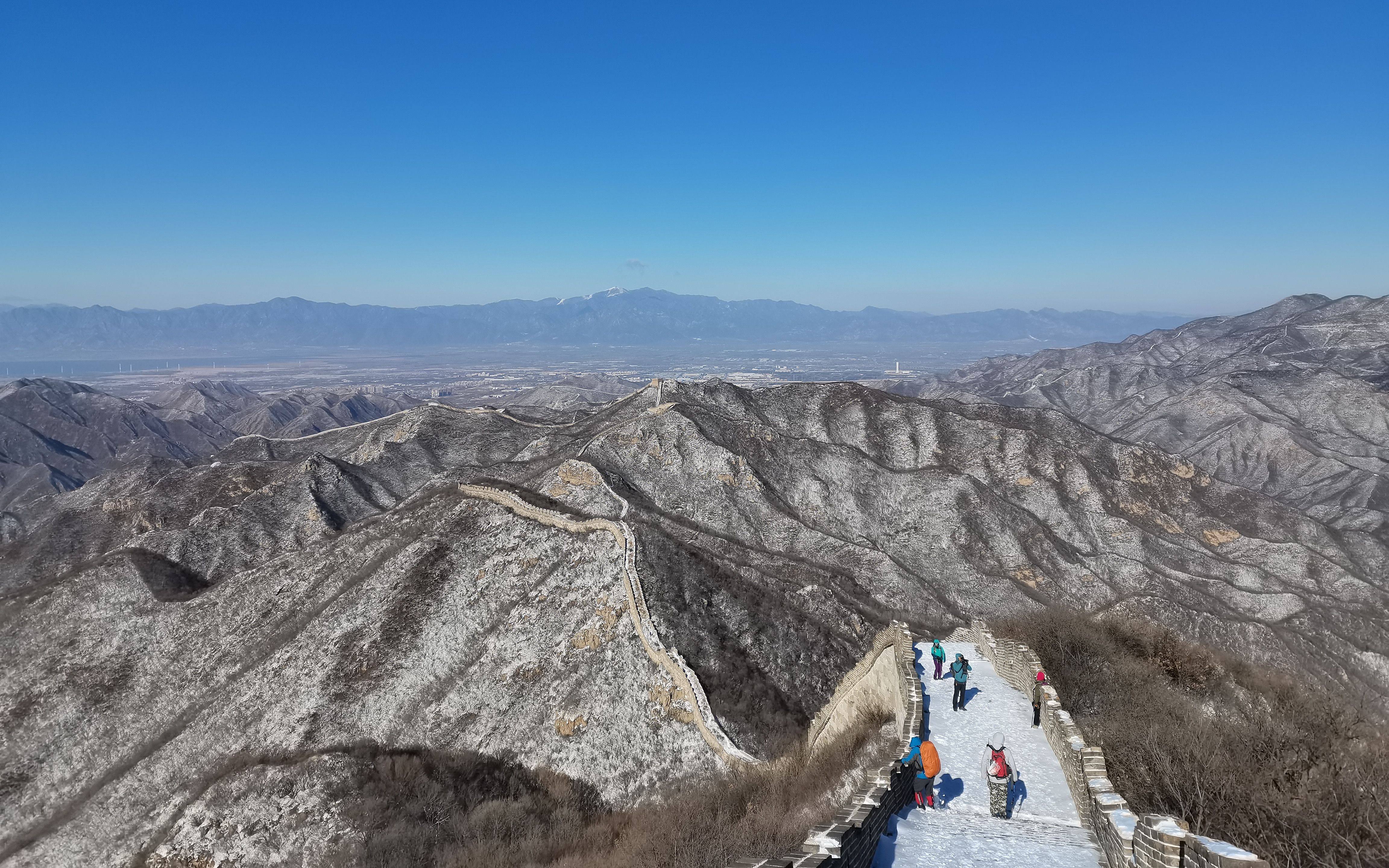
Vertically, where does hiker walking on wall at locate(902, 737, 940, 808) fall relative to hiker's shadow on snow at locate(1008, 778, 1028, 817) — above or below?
above

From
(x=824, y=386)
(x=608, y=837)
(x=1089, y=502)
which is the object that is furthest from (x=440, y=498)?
(x=1089, y=502)

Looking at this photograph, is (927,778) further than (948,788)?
No

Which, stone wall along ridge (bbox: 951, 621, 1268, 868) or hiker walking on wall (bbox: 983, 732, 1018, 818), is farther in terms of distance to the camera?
hiker walking on wall (bbox: 983, 732, 1018, 818)

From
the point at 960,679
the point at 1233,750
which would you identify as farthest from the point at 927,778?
the point at 1233,750

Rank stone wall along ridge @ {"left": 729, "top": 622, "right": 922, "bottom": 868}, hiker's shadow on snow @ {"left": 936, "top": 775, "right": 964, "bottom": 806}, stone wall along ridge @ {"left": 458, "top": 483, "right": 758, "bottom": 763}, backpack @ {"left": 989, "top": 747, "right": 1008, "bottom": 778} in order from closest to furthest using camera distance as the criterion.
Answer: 1. stone wall along ridge @ {"left": 729, "top": 622, "right": 922, "bottom": 868}
2. backpack @ {"left": 989, "top": 747, "right": 1008, "bottom": 778}
3. hiker's shadow on snow @ {"left": 936, "top": 775, "right": 964, "bottom": 806}
4. stone wall along ridge @ {"left": 458, "top": 483, "right": 758, "bottom": 763}

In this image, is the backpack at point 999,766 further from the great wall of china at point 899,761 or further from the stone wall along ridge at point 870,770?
the stone wall along ridge at point 870,770

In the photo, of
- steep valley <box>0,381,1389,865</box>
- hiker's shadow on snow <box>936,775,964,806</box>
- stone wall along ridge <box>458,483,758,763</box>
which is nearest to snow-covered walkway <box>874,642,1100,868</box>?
hiker's shadow on snow <box>936,775,964,806</box>

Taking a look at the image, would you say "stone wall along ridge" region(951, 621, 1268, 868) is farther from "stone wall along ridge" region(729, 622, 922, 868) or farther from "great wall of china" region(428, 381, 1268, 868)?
"stone wall along ridge" region(729, 622, 922, 868)

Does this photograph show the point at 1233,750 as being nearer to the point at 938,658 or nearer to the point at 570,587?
the point at 938,658
